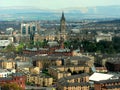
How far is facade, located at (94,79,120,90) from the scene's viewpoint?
13202mm

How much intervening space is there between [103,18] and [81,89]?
4491 cm

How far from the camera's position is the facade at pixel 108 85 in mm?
13202

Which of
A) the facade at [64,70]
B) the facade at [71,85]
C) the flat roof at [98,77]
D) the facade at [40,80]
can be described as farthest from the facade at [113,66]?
the facade at [71,85]

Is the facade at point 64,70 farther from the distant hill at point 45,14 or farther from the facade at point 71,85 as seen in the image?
→ the distant hill at point 45,14

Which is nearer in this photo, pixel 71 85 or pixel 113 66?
pixel 71 85

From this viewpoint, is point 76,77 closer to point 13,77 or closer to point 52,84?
point 52,84

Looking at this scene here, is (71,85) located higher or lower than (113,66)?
higher

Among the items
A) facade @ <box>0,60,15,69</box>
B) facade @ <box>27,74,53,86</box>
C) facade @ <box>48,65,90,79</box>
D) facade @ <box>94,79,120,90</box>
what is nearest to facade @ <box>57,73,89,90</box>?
facade @ <box>94,79,120,90</box>

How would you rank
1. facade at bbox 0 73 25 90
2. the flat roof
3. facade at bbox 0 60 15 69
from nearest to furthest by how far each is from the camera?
facade at bbox 0 73 25 90, the flat roof, facade at bbox 0 60 15 69

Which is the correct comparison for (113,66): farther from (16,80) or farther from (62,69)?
(16,80)

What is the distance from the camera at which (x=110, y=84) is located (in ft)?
44.8

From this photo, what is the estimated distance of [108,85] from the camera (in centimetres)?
1352

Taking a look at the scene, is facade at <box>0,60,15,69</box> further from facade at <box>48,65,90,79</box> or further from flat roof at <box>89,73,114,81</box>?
flat roof at <box>89,73,114,81</box>

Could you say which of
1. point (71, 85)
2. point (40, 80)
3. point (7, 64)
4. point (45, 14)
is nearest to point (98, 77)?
point (40, 80)
